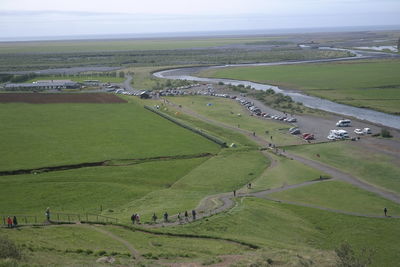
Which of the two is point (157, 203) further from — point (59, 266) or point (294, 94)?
point (294, 94)

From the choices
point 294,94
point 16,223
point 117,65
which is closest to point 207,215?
point 16,223

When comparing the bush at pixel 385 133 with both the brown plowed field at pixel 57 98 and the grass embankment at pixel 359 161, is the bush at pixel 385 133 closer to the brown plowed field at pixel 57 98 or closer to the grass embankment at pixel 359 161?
the grass embankment at pixel 359 161

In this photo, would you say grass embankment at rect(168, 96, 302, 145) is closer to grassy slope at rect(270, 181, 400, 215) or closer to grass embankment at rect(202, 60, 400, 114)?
grassy slope at rect(270, 181, 400, 215)

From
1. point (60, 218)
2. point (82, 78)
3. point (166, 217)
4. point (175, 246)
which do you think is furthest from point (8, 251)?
point (82, 78)

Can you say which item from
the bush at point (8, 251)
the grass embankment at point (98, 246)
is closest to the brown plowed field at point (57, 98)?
the grass embankment at point (98, 246)

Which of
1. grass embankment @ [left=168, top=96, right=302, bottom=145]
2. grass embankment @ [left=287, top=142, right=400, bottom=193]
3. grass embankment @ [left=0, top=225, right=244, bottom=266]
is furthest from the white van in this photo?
grass embankment @ [left=0, top=225, right=244, bottom=266]
